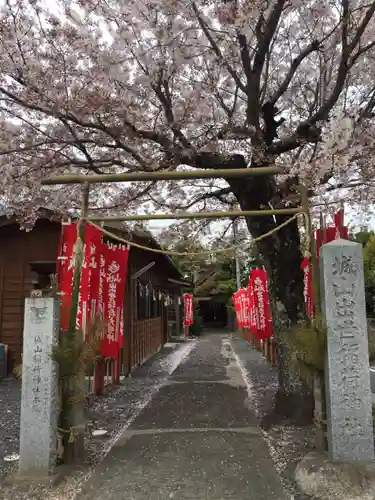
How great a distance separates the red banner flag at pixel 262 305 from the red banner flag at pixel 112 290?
20.2 feet

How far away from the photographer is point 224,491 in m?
4.47

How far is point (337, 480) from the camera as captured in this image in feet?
14.0

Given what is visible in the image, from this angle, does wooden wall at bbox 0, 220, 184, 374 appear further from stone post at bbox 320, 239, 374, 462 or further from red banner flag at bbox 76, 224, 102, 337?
stone post at bbox 320, 239, 374, 462

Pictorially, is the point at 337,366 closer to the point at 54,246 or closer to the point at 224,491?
the point at 224,491

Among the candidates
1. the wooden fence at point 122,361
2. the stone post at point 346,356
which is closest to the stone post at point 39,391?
the wooden fence at point 122,361

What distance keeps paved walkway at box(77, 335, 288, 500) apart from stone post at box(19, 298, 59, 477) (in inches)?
24.0

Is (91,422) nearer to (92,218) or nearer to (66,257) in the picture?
(66,257)

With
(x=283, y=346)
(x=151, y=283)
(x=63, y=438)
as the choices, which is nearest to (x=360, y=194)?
(x=283, y=346)

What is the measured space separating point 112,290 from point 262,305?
714 centimetres

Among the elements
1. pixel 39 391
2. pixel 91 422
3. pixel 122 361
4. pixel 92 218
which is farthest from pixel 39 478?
pixel 122 361

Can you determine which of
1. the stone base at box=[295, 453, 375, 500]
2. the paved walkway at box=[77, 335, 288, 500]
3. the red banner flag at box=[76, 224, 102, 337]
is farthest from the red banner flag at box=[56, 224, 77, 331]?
the stone base at box=[295, 453, 375, 500]

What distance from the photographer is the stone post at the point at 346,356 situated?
178 inches

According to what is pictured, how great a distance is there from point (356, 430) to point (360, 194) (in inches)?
223

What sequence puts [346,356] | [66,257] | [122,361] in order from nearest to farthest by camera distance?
[346,356] < [66,257] < [122,361]
